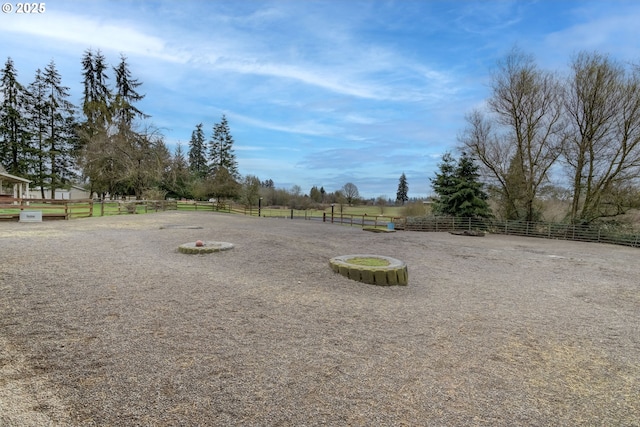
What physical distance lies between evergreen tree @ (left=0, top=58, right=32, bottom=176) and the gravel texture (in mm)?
31913

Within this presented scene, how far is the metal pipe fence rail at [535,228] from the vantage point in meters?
16.6

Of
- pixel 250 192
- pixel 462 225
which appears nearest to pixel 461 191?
pixel 462 225

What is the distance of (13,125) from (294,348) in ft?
129

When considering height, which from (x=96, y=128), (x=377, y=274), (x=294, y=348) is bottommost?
(x=294, y=348)

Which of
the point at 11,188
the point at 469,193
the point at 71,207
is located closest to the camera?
the point at 71,207

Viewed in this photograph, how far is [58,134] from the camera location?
32438 millimetres

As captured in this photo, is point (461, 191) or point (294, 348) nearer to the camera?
point (294, 348)

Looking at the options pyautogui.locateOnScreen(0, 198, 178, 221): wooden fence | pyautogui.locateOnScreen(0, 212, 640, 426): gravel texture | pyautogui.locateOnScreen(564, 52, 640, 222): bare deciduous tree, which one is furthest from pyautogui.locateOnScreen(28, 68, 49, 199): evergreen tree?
pyautogui.locateOnScreen(564, 52, 640, 222): bare deciduous tree

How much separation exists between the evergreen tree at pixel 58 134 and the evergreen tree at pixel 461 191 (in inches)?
1377

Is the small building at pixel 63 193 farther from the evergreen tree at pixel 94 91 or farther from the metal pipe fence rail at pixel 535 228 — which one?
the metal pipe fence rail at pixel 535 228

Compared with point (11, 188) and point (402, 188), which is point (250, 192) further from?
point (402, 188)

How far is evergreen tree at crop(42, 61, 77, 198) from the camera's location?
31375mm

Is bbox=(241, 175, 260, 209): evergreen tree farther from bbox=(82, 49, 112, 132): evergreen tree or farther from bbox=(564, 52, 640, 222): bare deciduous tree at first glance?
bbox=(564, 52, 640, 222): bare deciduous tree

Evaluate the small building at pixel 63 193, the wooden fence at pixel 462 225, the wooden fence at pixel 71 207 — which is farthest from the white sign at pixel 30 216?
the small building at pixel 63 193
